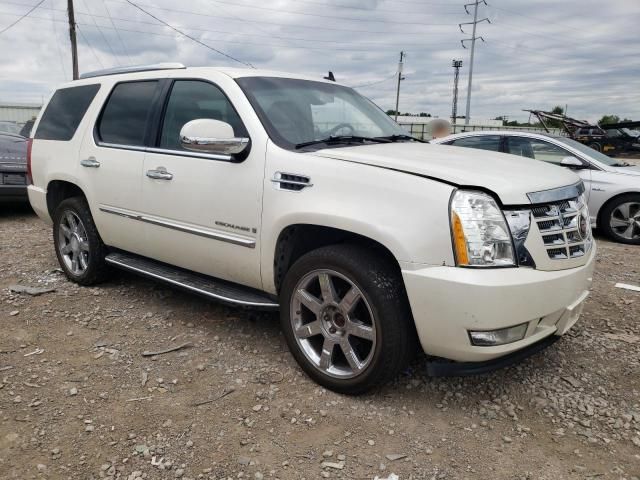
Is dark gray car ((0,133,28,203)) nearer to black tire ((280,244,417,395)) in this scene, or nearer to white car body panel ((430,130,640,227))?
white car body panel ((430,130,640,227))

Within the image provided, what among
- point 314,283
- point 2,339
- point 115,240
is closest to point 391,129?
point 314,283

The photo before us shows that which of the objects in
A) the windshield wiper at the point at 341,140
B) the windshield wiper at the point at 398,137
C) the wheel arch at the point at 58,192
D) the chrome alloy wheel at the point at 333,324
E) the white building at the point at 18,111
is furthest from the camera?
the white building at the point at 18,111

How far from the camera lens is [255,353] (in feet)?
11.2

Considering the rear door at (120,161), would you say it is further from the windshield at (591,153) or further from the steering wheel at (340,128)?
the windshield at (591,153)

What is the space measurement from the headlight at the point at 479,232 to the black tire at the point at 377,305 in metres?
0.40

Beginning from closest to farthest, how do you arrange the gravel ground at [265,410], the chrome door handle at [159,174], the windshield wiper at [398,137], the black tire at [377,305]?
the gravel ground at [265,410], the black tire at [377,305], the chrome door handle at [159,174], the windshield wiper at [398,137]

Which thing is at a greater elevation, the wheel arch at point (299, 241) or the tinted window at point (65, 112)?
the tinted window at point (65, 112)

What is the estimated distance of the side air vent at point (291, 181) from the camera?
9.43ft

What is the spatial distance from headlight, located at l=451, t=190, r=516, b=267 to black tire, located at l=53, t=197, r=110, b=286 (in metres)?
3.19

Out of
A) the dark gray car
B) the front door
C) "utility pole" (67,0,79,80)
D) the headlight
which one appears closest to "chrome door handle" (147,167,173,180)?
the front door

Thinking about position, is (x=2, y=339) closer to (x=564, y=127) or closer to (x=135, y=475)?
(x=135, y=475)

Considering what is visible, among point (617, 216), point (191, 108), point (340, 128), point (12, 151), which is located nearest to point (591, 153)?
point (617, 216)

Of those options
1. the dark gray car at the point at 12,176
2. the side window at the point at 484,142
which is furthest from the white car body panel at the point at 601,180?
the dark gray car at the point at 12,176

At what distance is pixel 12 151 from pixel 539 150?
7682mm
